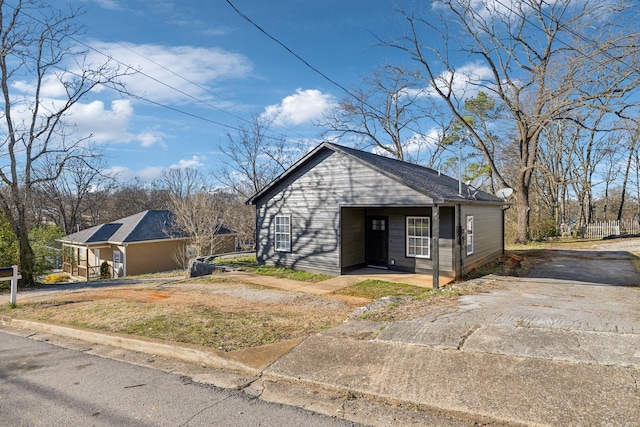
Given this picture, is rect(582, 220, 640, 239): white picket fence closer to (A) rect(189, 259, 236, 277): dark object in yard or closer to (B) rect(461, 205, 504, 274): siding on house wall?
(B) rect(461, 205, 504, 274): siding on house wall

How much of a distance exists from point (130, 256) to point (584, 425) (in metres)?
24.5

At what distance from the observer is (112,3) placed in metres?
9.69

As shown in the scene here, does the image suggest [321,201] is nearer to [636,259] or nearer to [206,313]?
[206,313]

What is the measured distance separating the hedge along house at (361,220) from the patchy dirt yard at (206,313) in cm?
357

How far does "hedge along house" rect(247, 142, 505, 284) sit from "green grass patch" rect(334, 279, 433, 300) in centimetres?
153

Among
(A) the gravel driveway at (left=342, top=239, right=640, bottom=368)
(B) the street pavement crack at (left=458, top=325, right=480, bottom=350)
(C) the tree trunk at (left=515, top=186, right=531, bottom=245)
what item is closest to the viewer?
(A) the gravel driveway at (left=342, top=239, right=640, bottom=368)

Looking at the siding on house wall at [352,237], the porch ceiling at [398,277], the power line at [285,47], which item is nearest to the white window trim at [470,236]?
the porch ceiling at [398,277]

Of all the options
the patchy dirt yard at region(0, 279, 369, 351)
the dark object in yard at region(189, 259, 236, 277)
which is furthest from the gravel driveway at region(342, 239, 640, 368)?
the dark object in yard at region(189, 259, 236, 277)

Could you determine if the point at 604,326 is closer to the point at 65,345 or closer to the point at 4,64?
the point at 65,345

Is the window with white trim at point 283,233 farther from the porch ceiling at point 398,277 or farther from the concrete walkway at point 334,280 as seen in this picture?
the porch ceiling at point 398,277

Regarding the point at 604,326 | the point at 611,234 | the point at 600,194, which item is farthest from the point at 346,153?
the point at 600,194

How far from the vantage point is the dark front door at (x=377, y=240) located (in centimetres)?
1309

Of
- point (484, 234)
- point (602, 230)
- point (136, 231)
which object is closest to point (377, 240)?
point (484, 234)

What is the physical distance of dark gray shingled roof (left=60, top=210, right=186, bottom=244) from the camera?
75.9 ft
